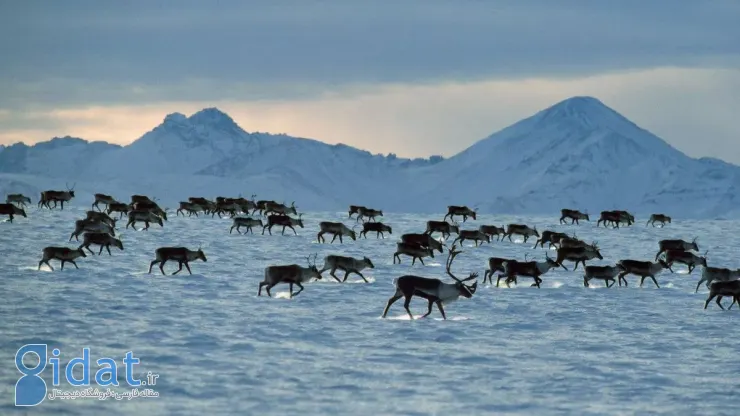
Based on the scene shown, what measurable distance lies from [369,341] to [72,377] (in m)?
5.53

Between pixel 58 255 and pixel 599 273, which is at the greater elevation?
pixel 599 273

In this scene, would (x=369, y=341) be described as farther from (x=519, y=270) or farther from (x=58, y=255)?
(x=58, y=255)

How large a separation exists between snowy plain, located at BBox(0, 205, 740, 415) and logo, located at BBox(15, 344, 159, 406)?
0.20 m

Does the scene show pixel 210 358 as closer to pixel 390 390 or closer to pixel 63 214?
pixel 390 390

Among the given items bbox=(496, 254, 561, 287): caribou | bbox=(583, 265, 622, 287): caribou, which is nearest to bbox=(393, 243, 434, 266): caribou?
bbox=(496, 254, 561, 287): caribou

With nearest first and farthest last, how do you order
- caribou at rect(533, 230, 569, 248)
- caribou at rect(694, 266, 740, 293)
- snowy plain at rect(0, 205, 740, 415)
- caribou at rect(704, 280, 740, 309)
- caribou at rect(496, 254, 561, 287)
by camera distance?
1. snowy plain at rect(0, 205, 740, 415)
2. caribou at rect(704, 280, 740, 309)
3. caribou at rect(496, 254, 561, 287)
4. caribou at rect(694, 266, 740, 293)
5. caribou at rect(533, 230, 569, 248)

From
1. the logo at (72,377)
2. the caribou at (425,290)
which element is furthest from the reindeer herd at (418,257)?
the logo at (72,377)

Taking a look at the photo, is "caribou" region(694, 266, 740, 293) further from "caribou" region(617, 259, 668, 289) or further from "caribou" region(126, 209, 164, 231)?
"caribou" region(126, 209, 164, 231)

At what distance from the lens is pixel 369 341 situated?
64.9 ft

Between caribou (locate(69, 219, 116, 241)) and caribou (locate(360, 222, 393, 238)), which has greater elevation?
caribou (locate(360, 222, 393, 238))

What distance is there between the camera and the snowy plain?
15422 millimetres

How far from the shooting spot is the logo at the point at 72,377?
15.2 meters

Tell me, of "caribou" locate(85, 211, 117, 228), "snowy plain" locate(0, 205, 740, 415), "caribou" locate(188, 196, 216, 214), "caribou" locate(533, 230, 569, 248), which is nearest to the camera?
"snowy plain" locate(0, 205, 740, 415)

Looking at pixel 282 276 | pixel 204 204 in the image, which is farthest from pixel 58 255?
pixel 204 204
